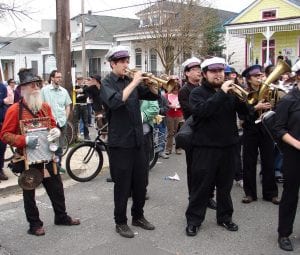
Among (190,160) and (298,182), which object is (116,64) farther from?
(298,182)

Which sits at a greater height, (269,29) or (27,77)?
(269,29)

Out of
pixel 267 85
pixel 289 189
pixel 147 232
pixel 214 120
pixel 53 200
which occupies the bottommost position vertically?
pixel 147 232

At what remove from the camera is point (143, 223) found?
5.21 m

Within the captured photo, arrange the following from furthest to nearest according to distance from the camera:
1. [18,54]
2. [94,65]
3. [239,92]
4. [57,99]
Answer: [18,54], [94,65], [57,99], [239,92]

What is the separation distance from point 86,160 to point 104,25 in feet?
112

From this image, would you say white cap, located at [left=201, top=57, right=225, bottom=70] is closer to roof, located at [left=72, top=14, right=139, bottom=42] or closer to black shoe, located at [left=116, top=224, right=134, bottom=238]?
black shoe, located at [left=116, top=224, right=134, bottom=238]

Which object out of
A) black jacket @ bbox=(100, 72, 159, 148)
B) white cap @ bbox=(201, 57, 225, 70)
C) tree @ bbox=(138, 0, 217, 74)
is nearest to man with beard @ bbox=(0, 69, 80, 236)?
black jacket @ bbox=(100, 72, 159, 148)

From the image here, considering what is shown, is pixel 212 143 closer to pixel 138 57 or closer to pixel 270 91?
pixel 270 91

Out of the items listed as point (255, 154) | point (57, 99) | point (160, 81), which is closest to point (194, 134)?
point (160, 81)

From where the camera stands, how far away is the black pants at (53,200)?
16.4ft

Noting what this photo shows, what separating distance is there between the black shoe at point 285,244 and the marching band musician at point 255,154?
1.58 meters

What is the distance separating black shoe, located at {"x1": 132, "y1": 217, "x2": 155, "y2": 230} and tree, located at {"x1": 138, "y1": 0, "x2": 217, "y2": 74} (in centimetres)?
1895

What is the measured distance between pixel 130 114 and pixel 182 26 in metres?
19.2

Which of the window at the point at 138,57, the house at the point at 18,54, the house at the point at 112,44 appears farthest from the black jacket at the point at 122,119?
the house at the point at 18,54
